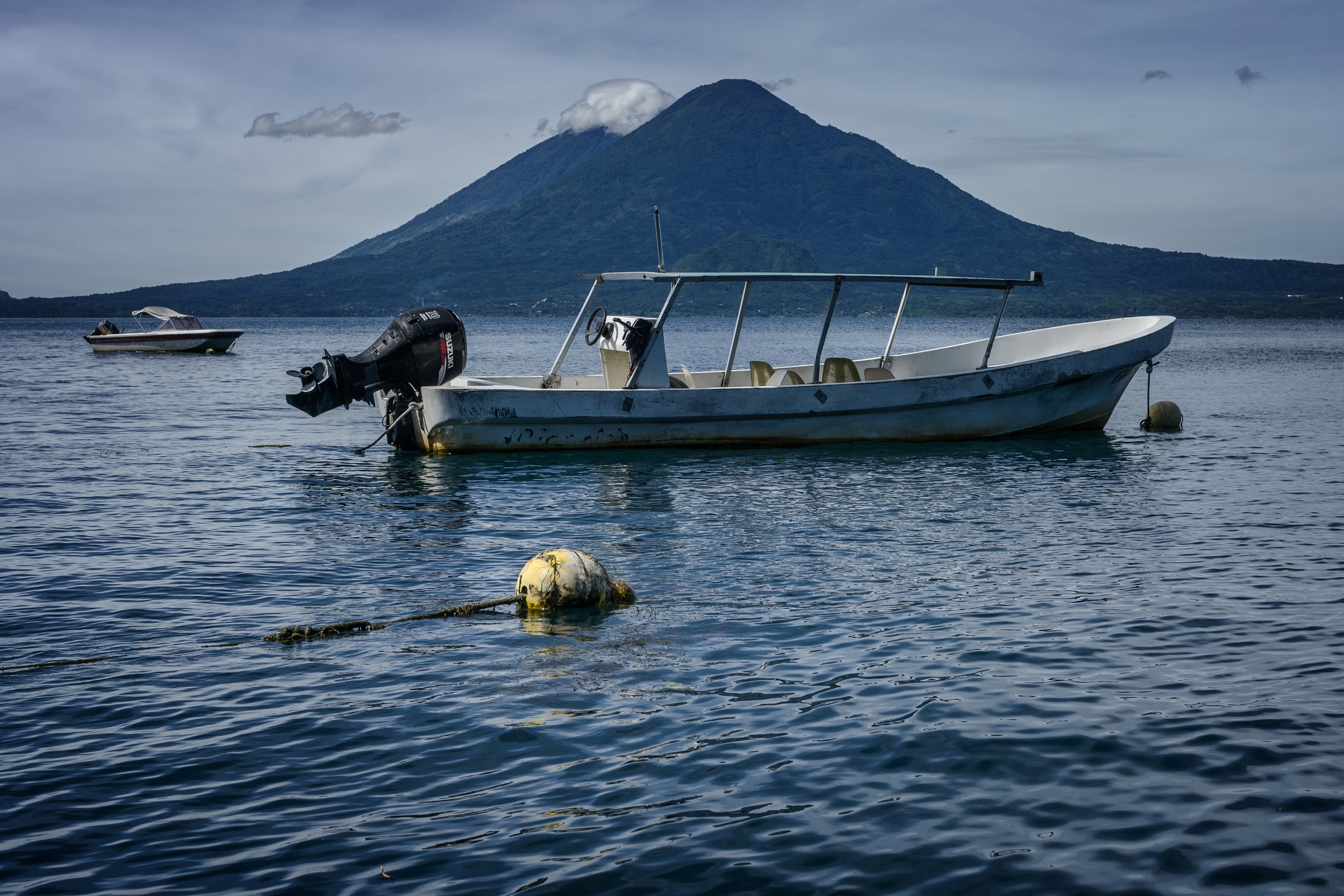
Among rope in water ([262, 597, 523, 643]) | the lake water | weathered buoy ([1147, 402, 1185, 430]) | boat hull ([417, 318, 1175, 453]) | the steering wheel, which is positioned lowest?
the lake water

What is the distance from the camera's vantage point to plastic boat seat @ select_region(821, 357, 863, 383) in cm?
2048

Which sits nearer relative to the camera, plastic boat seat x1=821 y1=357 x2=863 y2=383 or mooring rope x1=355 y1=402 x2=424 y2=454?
mooring rope x1=355 y1=402 x2=424 y2=454

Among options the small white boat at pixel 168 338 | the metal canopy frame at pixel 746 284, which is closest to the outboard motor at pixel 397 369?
the metal canopy frame at pixel 746 284

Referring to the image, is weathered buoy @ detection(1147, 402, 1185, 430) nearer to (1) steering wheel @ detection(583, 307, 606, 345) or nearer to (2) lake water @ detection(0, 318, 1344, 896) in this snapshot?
(2) lake water @ detection(0, 318, 1344, 896)

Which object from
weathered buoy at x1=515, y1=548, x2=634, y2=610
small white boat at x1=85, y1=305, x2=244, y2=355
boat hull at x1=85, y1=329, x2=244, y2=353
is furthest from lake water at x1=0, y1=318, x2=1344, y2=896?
boat hull at x1=85, y1=329, x2=244, y2=353

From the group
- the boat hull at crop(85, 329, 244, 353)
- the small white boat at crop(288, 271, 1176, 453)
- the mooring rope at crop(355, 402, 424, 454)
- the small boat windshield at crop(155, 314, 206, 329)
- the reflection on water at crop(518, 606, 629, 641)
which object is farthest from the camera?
the small boat windshield at crop(155, 314, 206, 329)

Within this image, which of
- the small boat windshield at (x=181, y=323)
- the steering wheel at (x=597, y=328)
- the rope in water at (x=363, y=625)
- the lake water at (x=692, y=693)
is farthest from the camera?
the small boat windshield at (x=181, y=323)

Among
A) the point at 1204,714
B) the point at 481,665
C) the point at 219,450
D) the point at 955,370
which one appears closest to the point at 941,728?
the point at 1204,714

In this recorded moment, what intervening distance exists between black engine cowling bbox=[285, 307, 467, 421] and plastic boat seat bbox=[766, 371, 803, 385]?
6.08 m

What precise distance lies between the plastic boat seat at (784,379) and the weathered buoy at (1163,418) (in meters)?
8.25

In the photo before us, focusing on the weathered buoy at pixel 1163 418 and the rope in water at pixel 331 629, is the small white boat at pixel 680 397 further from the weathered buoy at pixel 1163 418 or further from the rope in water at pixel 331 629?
the rope in water at pixel 331 629

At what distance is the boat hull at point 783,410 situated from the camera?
61.0ft

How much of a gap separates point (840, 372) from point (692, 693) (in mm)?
13844

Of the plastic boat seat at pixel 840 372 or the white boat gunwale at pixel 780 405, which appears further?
the plastic boat seat at pixel 840 372
